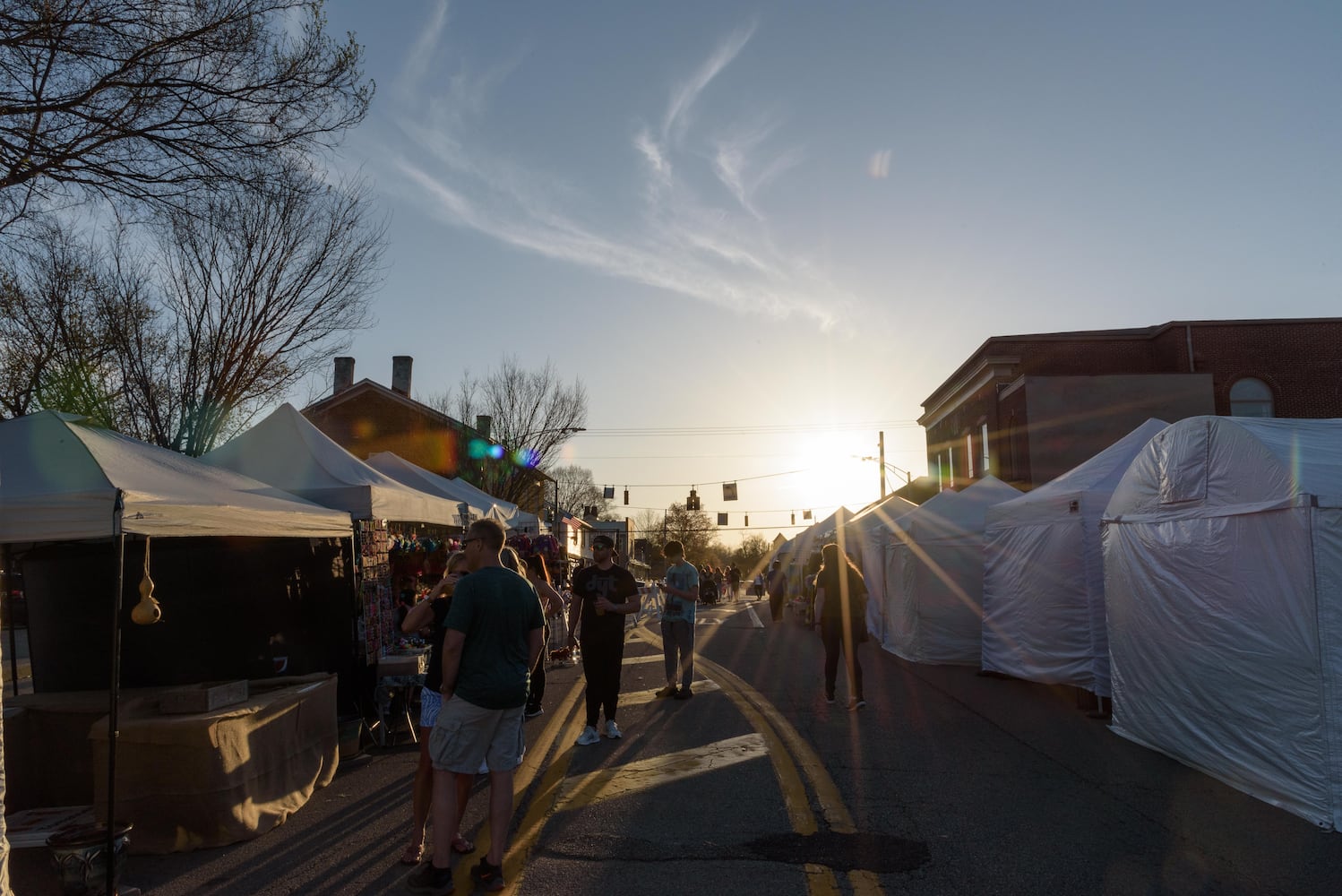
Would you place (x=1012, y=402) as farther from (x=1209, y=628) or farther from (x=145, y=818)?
(x=145, y=818)

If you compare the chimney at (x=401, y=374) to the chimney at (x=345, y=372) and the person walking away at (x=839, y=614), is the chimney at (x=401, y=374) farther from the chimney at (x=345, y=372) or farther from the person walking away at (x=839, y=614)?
the person walking away at (x=839, y=614)

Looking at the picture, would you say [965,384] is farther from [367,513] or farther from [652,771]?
[652,771]

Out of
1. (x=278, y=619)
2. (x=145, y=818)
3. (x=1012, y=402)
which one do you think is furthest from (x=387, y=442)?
(x=145, y=818)

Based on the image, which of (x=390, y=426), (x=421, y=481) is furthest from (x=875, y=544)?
(x=390, y=426)

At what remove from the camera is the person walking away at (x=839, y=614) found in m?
10.5

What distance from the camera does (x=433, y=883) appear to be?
4.46 m

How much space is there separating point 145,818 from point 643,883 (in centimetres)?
293

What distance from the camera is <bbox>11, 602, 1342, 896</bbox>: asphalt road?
4.71 m

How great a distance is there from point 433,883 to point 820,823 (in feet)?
7.79

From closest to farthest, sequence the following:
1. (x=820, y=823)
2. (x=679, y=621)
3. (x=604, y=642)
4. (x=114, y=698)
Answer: (x=114, y=698), (x=820, y=823), (x=604, y=642), (x=679, y=621)

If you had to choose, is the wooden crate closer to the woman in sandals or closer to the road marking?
the woman in sandals

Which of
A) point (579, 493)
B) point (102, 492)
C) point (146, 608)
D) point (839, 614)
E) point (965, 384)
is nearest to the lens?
point (102, 492)

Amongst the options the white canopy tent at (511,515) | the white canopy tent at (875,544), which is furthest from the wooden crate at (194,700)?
the white canopy tent at (875,544)

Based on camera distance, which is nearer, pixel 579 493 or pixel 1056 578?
pixel 1056 578
